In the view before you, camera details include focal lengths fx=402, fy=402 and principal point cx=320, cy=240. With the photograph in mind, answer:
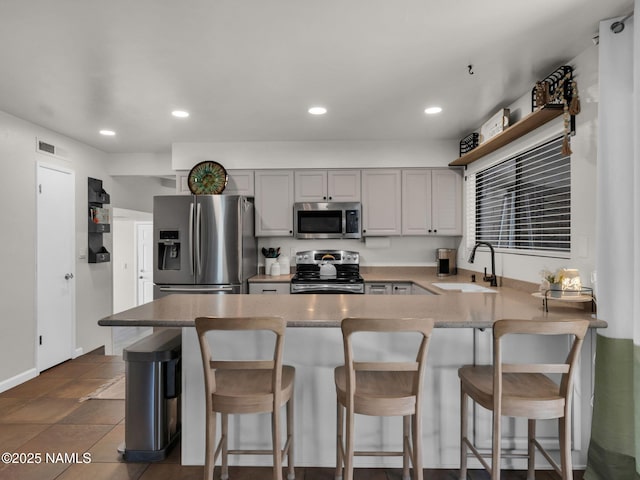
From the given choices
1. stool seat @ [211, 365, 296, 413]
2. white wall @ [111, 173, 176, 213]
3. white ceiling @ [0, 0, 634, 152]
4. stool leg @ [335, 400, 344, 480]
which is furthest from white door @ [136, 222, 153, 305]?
stool leg @ [335, 400, 344, 480]

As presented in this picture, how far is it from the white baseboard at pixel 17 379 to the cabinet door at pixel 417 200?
4043 mm

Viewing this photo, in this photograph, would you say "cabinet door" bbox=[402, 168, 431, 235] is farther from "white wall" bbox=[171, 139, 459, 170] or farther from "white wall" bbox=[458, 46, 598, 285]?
"white wall" bbox=[458, 46, 598, 285]

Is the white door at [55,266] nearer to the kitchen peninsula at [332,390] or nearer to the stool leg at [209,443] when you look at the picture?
the kitchen peninsula at [332,390]

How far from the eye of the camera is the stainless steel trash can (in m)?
2.32

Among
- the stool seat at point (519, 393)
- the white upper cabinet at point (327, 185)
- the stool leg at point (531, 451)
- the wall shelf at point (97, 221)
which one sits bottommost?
the stool leg at point (531, 451)

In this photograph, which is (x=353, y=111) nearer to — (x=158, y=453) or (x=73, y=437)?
(x=158, y=453)

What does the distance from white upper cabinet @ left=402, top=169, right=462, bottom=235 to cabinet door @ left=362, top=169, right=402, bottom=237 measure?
9 cm

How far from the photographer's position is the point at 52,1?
6.20 ft

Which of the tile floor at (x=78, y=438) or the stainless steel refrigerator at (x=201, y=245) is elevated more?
the stainless steel refrigerator at (x=201, y=245)

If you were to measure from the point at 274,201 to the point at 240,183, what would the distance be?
0.44 m

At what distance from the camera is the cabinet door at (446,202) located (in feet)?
15.2

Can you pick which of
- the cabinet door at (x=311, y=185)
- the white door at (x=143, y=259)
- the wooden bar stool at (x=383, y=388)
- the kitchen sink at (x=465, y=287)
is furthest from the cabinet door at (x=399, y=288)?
the white door at (x=143, y=259)

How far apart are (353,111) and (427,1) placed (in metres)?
1.64

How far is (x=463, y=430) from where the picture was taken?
2070 millimetres
